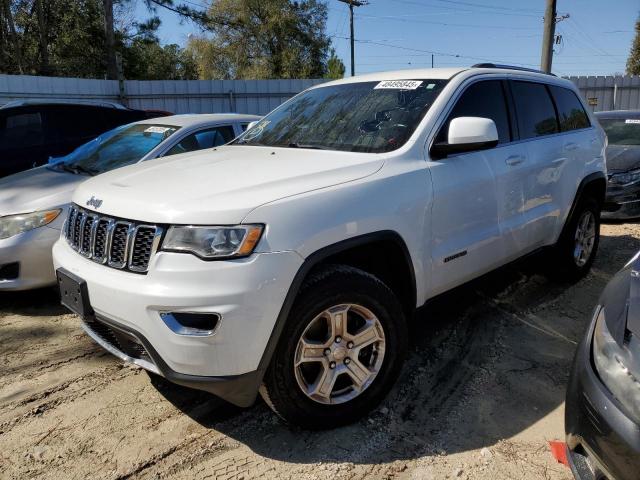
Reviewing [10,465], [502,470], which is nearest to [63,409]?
[10,465]

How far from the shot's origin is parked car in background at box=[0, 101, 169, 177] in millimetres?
6711

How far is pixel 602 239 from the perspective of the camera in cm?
678

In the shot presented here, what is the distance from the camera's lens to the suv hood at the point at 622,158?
757cm

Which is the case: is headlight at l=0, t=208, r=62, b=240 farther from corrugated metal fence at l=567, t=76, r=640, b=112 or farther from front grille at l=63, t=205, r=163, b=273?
corrugated metal fence at l=567, t=76, r=640, b=112

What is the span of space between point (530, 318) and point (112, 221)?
3195 mm

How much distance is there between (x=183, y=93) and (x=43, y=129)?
9.12 meters

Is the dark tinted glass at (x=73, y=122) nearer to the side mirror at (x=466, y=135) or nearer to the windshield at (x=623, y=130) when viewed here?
the side mirror at (x=466, y=135)

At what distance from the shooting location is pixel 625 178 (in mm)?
7457

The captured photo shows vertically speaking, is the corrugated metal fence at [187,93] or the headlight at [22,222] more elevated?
the corrugated metal fence at [187,93]

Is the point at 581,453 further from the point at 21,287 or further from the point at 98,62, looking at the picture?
the point at 98,62

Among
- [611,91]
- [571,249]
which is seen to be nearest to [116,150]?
[571,249]

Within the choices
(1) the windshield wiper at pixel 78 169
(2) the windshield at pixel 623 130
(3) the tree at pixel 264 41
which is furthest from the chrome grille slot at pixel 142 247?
(3) the tree at pixel 264 41

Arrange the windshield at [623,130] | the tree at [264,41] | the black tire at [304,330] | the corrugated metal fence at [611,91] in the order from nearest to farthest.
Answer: the black tire at [304,330] < the windshield at [623,130] < the corrugated metal fence at [611,91] < the tree at [264,41]

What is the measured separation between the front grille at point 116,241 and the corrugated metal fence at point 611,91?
731 inches
